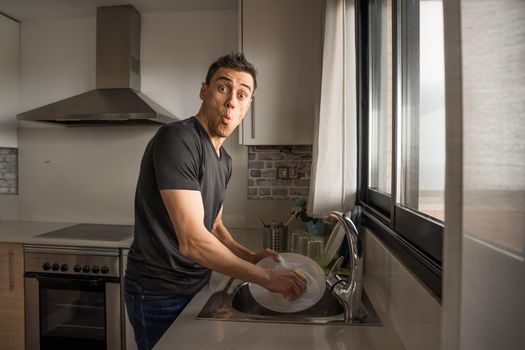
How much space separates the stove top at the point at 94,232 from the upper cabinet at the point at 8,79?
82 centimetres

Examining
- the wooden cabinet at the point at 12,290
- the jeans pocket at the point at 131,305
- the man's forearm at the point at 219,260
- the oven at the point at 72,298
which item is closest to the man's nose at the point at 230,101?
the man's forearm at the point at 219,260

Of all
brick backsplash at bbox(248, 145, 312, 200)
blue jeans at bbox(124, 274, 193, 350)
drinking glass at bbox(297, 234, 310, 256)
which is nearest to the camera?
blue jeans at bbox(124, 274, 193, 350)

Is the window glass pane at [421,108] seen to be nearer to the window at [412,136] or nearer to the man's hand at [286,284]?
the window at [412,136]

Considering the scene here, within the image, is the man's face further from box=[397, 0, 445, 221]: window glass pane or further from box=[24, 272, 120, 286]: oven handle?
box=[24, 272, 120, 286]: oven handle

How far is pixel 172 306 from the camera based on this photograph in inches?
47.6

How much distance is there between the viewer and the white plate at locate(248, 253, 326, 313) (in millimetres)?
1048

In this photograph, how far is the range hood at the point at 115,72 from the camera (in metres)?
2.14

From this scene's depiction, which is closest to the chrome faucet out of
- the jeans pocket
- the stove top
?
the jeans pocket

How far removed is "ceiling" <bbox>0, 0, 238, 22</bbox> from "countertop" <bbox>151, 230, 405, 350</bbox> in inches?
80.2

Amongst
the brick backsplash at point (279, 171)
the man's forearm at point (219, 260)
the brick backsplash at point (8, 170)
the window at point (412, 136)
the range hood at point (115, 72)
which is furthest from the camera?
the brick backsplash at point (8, 170)

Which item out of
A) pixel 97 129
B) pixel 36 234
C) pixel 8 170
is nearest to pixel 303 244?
pixel 36 234

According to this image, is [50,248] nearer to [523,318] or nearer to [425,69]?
[425,69]

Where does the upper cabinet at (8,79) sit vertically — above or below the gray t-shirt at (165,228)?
above

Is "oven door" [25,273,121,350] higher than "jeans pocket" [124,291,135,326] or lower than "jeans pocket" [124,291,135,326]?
lower
